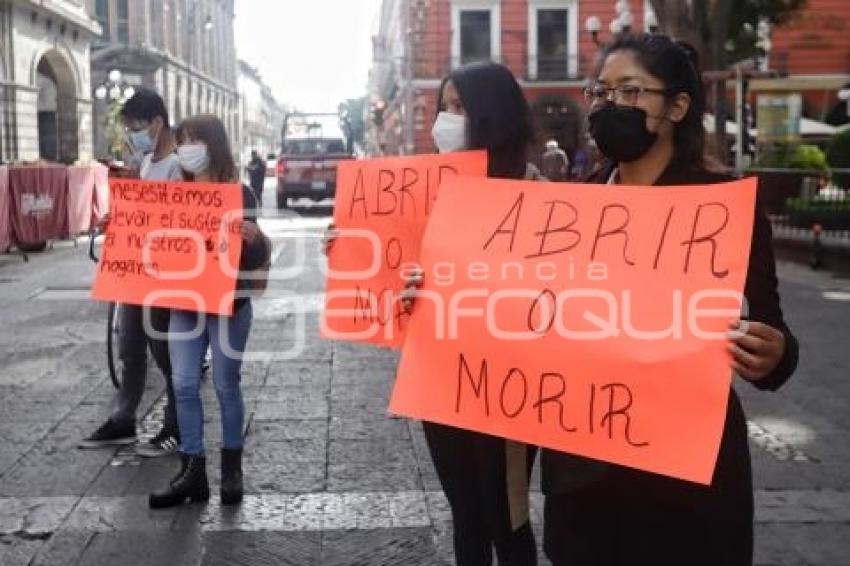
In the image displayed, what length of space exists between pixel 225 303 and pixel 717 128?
53.3 feet

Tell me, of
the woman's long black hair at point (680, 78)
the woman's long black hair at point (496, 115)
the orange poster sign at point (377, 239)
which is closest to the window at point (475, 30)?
the orange poster sign at point (377, 239)

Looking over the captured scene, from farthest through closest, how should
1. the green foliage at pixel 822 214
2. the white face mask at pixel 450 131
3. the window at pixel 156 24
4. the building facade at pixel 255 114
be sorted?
the building facade at pixel 255 114
the window at pixel 156 24
the green foliage at pixel 822 214
the white face mask at pixel 450 131

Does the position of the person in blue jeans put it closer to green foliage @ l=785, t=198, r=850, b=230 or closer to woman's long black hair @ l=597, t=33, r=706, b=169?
woman's long black hair @ l=597, t=33, r=706, b=169

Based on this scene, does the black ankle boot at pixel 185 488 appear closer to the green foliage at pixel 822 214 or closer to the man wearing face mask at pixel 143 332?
the man wearing face mask at pixel 143 332

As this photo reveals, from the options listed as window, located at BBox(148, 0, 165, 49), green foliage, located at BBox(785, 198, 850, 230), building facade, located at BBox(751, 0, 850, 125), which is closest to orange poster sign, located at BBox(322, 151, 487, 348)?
green foliage, located at BBox(785, 198, 850, 230)

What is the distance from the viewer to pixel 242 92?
12019cm

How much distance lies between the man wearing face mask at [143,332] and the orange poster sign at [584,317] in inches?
108

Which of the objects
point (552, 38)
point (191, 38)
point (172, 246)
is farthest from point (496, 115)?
point (191, 38)

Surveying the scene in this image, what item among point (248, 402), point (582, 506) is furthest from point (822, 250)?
point (582, 506)

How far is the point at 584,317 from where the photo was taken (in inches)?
88.0

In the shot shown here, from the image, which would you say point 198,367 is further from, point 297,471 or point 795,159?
point 795,159

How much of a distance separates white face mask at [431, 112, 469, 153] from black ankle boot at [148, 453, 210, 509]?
7.11 ft

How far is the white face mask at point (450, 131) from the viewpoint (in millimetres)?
2977

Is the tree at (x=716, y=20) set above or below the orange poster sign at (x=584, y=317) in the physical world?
above
